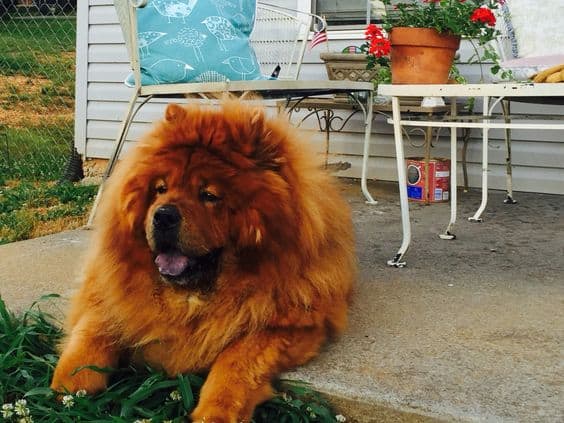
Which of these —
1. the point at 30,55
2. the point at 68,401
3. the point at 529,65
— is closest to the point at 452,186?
the point at 529,65

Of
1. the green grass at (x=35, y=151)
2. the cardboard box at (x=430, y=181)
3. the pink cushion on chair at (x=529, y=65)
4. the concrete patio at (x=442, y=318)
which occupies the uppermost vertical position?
the pink cushion on chair at (x=529, y=65)

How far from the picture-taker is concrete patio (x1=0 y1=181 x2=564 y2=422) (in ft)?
6.16

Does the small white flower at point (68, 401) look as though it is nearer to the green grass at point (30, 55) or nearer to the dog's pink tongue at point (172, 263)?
the dog's pink tongue at point (172, 263)

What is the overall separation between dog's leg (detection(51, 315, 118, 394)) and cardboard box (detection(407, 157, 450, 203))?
10.2 feet

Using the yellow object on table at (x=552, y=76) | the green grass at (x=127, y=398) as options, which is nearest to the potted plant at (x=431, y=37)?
the yellow object on table at (x=552, y=76)

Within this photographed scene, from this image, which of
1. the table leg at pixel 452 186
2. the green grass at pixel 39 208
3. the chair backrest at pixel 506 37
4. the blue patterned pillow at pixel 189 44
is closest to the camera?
the table leg at pixel 452 186

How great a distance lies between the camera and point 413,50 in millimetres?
3164

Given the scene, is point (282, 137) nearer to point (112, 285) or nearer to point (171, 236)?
point (171, 236)

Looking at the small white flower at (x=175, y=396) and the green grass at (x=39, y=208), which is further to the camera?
the green grass at (x=39, y=208)

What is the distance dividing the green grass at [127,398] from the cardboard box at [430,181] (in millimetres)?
3079

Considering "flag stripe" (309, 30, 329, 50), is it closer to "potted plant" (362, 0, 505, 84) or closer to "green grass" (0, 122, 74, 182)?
"potted plant" (362, 0, 505, 84)

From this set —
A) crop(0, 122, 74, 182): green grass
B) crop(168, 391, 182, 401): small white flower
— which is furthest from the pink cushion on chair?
crop(0, 122, 74, 182): green grass

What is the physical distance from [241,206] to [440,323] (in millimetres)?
850

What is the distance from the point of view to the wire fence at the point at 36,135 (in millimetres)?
4824
